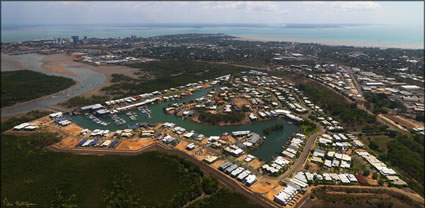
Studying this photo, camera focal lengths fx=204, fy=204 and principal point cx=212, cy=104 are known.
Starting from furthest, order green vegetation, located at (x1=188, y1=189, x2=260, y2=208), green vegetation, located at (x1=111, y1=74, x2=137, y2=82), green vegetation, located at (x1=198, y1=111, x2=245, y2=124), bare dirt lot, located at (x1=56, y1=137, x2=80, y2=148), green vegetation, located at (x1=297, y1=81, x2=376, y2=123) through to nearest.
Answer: green vegetation, located at (x1=111, y1=74, x2=137, y2=82)
green vegetation, located at (x1=297, y1=81, x2=376, y2=123)
green vegetation, located at (x1=198, y1=111, x2=245, y2=124)
bare dirt lot, located at (x1=56, y1=137, x2=80, y2=148)
green vegetation, located at (x1=188, y1=189, x2=260, y2=208)

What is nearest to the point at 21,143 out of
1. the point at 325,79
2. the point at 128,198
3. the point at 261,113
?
the point at 128,198

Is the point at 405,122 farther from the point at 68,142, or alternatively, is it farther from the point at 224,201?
the point at 68,142

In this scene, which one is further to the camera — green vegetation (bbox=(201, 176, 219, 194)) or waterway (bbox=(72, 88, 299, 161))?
waterway (bbox=(72, 88, 299, 161))

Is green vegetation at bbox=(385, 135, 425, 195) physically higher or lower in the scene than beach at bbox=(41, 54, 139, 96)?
lower

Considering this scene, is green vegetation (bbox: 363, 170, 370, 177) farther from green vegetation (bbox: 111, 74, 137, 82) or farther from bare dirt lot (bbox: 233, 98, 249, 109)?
green vegetation (bbox: 111, 74, 137, 82)

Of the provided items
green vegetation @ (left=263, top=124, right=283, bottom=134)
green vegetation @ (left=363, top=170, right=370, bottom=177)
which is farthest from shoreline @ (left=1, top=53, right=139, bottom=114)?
green vegetation @ (left=363, top=170, right=370, bottom=177)

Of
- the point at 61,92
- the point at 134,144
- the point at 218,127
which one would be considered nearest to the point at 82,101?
the point at 61,92

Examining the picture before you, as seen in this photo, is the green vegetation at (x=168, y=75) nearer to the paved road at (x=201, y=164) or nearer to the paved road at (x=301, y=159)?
the paved road at (x=201, y=164)
